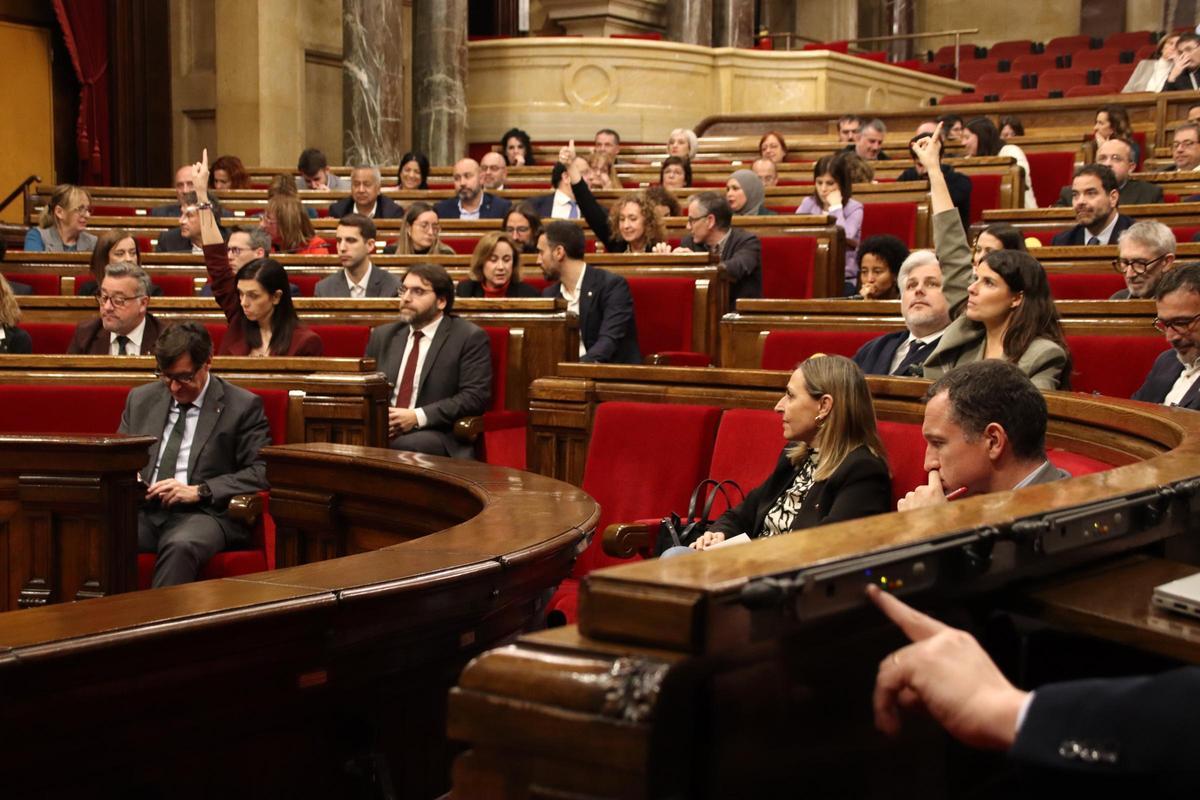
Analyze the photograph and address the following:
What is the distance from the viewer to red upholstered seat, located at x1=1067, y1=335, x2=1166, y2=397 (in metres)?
3.32

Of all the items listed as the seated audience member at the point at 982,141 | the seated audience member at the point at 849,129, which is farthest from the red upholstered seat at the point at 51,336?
the seated audience member at the point at 849,129

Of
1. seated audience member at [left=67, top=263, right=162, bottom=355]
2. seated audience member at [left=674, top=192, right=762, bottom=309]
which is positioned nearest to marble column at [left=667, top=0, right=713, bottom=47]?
seated audience member at [left=674, top=192, right=762, bottom=309]

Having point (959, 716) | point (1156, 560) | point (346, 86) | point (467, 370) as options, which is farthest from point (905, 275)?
point (346, 86)

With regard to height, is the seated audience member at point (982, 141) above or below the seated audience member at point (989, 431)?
above

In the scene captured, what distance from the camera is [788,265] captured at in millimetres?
5469

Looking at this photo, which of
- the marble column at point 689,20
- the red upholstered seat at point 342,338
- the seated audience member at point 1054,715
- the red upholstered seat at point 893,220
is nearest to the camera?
the seated audience member at point 1054,715

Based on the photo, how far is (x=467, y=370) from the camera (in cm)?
425

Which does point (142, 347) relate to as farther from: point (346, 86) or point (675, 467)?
point (346, 86)

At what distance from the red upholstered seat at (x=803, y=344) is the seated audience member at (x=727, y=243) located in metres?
1.14

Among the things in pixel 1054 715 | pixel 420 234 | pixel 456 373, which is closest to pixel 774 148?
pixel 420 234

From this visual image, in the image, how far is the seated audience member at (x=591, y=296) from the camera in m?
4.61

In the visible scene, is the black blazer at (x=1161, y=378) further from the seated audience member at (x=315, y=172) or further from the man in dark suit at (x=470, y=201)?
the seated audience member at (x=315, y=172)

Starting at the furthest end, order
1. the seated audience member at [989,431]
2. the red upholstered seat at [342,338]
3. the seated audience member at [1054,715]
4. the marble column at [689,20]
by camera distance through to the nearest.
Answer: the marble column at [689,20]
the red upholstered seat at [342,338]
the seated audience member at [989,431]
the seated audience member at [1054,715]

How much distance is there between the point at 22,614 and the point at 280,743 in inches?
12.3
